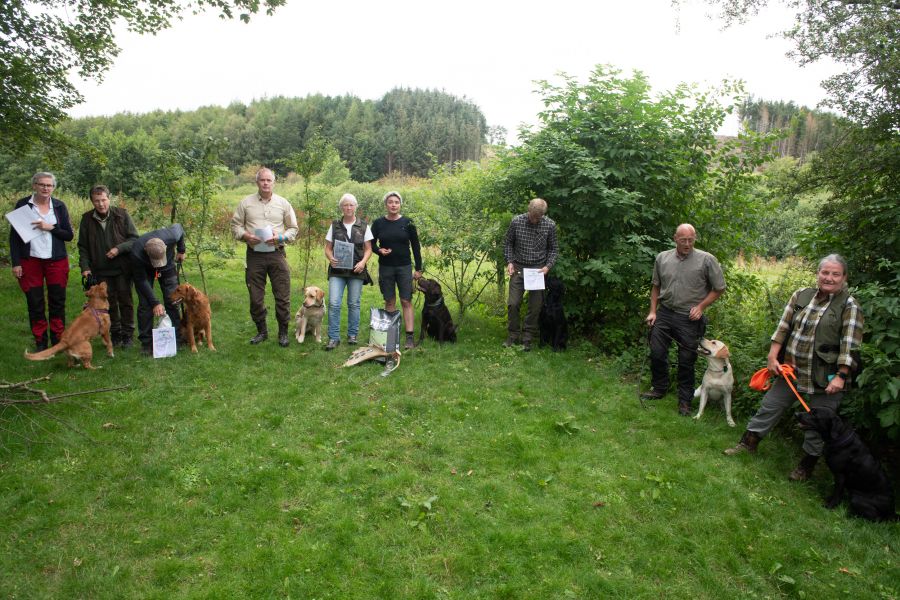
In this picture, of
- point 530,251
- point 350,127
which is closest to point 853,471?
point 530,251

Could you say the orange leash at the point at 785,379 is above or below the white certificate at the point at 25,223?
below

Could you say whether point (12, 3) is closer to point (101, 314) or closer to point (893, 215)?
point (101, 314)

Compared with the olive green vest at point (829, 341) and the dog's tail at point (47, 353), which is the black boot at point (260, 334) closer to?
the dog's tail at point (47, 353)

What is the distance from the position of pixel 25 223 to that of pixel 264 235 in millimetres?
2341

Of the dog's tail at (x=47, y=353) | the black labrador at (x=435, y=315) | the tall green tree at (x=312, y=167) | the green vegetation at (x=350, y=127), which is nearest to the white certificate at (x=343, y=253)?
the black labrador at (x=435, y=315)

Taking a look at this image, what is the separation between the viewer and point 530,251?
21.2 feet

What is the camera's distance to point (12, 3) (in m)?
6.80

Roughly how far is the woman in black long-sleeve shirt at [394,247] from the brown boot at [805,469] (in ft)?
14.4

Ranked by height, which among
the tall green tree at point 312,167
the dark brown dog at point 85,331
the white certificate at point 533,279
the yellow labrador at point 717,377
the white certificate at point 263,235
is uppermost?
the tall green tree at point 312,167

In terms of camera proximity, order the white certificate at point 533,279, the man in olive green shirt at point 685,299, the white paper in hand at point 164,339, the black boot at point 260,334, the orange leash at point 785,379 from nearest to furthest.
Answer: the orange leash at point 785,379 < the man in olive green shirt at point 685,299 < the white paper in hand at point 164,339 < the white certificate at point 533,279 < the black boot at point 260,334

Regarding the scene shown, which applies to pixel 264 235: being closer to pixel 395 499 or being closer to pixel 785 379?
pixel 395 499

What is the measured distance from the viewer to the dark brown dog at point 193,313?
5.90 meters

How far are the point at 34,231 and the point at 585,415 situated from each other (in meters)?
6.09

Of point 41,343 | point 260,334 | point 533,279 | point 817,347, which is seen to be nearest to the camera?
point 817,347
